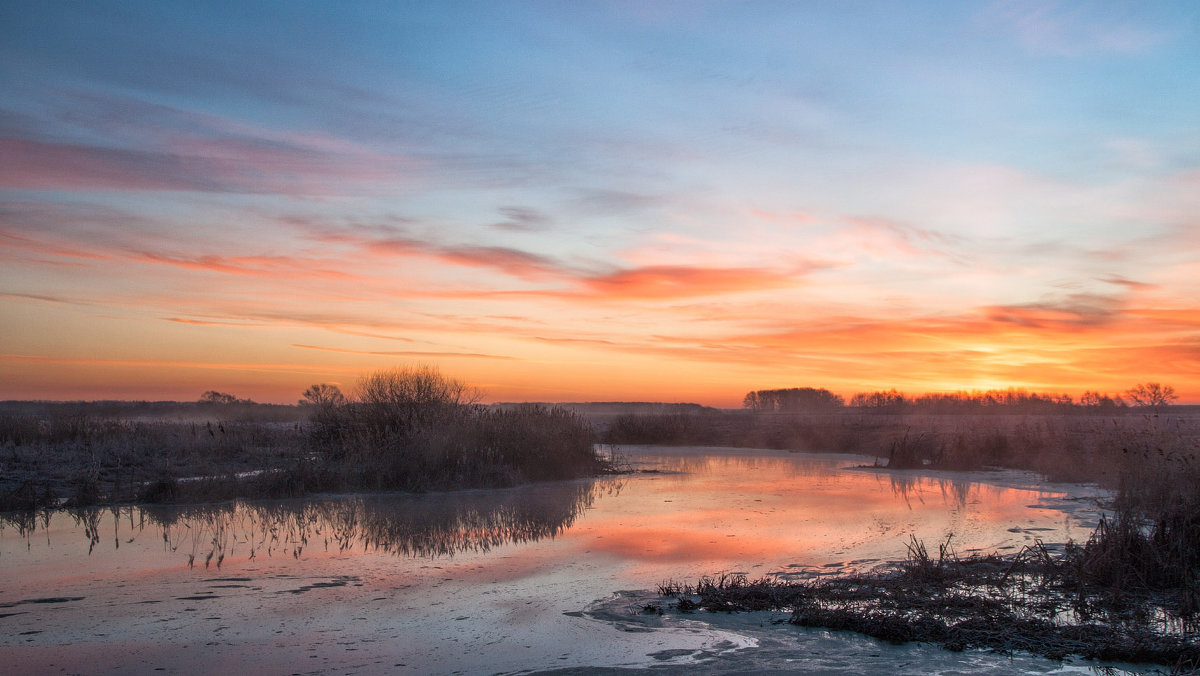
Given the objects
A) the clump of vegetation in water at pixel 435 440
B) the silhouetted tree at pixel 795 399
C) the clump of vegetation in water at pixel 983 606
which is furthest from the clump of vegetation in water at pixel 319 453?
the silhouetted tree at pixel 795 399

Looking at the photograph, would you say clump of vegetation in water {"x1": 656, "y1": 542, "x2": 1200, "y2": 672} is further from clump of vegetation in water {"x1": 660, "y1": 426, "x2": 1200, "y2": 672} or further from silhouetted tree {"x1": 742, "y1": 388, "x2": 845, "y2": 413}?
silhouetted tree {"x1": 742, "y1": 388, "x2": 845, "y2": 413}

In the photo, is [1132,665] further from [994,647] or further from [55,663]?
[55,663]

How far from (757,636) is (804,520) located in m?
6.12

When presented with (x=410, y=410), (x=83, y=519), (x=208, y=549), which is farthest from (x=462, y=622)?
(x=410, y=410)

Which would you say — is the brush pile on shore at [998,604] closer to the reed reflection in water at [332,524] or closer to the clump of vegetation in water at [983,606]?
the clump of vegetation in water at [983,606]

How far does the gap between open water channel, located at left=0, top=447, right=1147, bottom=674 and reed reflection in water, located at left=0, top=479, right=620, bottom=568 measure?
0.06 metres

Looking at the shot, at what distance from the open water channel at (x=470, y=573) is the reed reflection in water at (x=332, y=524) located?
0.19 ft

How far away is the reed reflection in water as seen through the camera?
373 inches

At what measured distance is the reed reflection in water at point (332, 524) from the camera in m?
9.48

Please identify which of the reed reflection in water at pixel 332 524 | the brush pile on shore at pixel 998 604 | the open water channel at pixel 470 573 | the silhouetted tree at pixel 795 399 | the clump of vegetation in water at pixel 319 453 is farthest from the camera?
the silhouetted tree at pixel 795 399

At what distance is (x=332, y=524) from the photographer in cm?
1120

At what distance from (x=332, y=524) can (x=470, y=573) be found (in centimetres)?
406

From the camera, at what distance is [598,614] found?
641 cm

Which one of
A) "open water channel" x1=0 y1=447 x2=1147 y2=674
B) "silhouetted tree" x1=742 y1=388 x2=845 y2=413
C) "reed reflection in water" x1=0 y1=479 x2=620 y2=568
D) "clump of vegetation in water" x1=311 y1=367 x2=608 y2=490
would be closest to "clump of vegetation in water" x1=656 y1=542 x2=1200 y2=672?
"open water channel" x1=0 y1=447 x2=1147 y2=674
